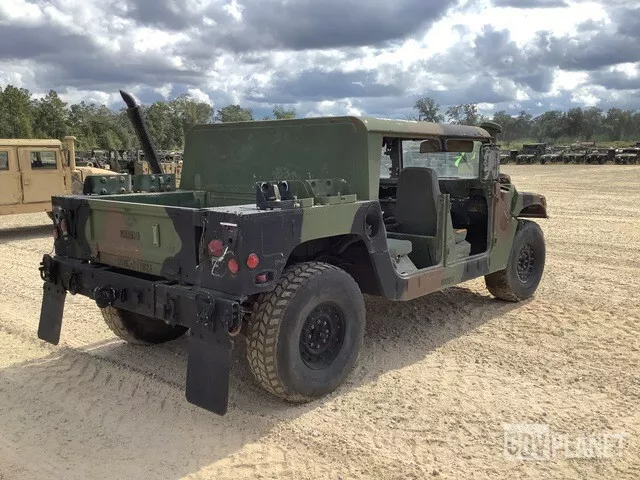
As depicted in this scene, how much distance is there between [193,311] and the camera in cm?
359

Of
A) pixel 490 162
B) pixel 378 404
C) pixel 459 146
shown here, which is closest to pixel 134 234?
pixel 378 404

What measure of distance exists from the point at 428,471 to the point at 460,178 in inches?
133

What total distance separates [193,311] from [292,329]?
0.59 metres

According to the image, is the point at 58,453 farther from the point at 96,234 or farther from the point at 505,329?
the point at 505,329

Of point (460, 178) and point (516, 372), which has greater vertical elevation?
point (460, 178)

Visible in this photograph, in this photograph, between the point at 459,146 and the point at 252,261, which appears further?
the point at 459,146

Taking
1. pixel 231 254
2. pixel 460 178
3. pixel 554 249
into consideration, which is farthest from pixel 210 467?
pixel 554 249

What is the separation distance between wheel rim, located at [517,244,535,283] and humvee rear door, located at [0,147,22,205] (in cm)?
934

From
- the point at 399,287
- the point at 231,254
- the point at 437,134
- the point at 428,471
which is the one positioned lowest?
the point at 428,471

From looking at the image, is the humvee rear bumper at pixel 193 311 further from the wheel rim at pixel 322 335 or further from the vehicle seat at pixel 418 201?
the vehicle seat at pixel 418 201

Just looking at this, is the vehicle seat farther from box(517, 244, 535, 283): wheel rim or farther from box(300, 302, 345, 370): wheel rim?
box(517, 244, 535, 283): wheel rim

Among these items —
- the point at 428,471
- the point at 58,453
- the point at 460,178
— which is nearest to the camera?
the point at 428,471

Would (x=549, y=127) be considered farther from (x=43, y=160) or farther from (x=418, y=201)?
(x=418, y=201)

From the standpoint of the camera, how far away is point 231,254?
3.43 meters
